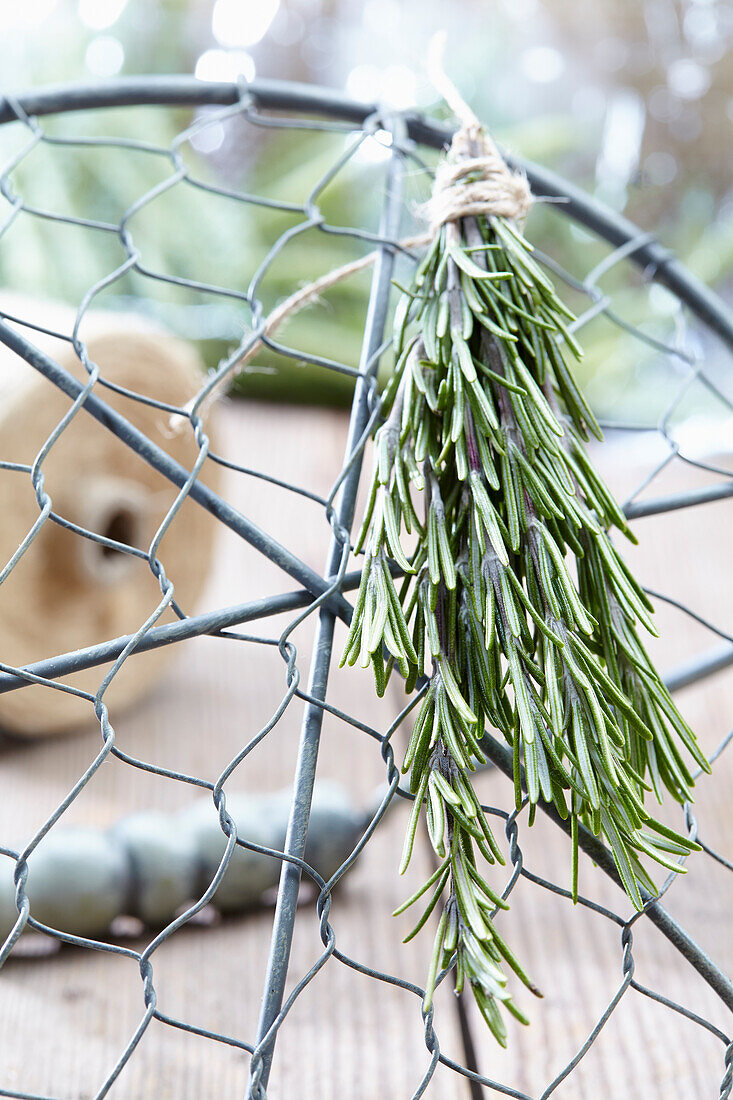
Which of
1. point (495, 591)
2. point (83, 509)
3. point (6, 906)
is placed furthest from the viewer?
point (83, 509)

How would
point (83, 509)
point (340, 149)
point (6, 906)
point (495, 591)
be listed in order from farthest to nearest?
1. point (340, 149)
2. point (83, 509)
3. point (6, 906)
4. point (495, 591)

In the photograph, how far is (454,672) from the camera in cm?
23

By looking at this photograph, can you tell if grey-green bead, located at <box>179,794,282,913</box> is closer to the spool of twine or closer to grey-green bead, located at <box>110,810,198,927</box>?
grey-green bead, located at <box>110,810,198,927</box>

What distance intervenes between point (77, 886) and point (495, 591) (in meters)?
0.22

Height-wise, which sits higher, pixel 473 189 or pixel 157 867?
pixel 473 189

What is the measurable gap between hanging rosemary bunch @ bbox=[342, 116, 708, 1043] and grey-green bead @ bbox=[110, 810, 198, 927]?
0.18 m

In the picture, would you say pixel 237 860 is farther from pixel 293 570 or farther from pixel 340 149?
pixel 340 149

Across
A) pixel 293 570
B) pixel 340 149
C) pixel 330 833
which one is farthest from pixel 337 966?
pixel 340 149

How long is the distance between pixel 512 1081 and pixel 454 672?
154mm

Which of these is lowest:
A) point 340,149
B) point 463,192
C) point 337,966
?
point 337,966

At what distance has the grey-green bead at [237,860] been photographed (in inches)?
14.9

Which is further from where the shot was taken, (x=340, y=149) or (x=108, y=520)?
(x=340, y=149)

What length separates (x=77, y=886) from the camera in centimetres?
36

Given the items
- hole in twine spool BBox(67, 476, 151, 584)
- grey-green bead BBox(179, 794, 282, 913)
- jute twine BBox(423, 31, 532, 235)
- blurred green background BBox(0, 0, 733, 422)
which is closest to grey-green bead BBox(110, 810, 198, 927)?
grey-green bead BBox(179, 794, 282, 913)
